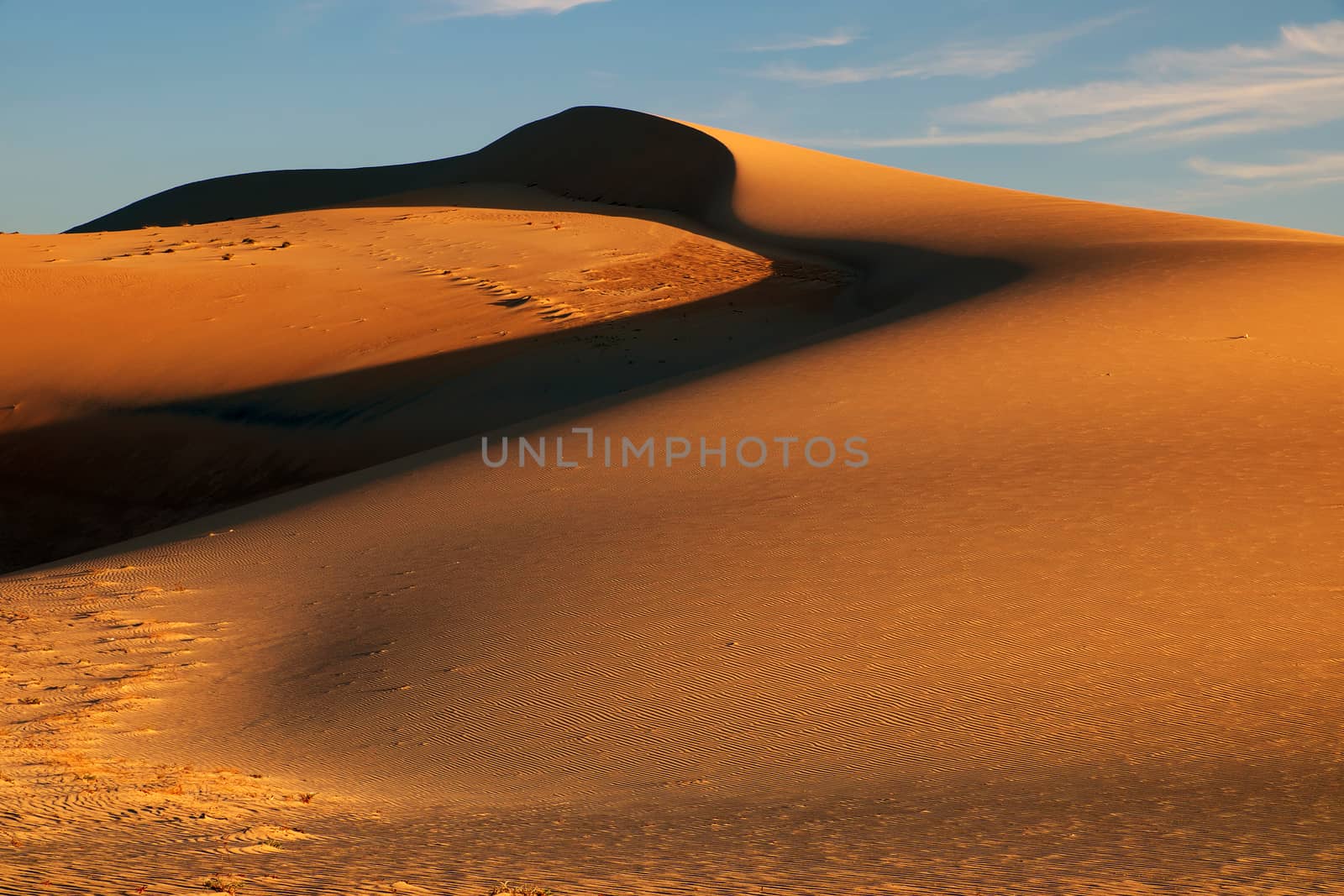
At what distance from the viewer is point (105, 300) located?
1989cm

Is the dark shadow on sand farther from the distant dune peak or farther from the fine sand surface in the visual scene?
the distant dune peak

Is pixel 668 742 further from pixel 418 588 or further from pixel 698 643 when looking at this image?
pixel 418 588

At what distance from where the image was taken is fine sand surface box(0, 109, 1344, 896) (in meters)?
4.72

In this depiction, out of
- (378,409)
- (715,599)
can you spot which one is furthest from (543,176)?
(715,599)

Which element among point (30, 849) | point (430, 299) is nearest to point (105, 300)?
point (430, 299)

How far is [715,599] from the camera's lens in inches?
307

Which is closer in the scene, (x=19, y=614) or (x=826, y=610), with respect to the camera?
(x=826, y=610)

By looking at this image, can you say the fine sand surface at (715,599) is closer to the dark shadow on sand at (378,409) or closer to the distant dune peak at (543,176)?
the dark shadow on sand at (378,409)

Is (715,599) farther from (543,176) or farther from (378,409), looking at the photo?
(543,176)

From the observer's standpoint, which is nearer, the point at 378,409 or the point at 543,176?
the point at 378,409

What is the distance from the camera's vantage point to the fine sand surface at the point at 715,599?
4719mm

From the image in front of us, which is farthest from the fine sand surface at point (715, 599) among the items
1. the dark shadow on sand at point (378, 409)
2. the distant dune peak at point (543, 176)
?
the distant dune peak at point (543, 176)

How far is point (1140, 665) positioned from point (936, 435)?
4251 mm

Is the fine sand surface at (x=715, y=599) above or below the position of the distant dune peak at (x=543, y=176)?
below
